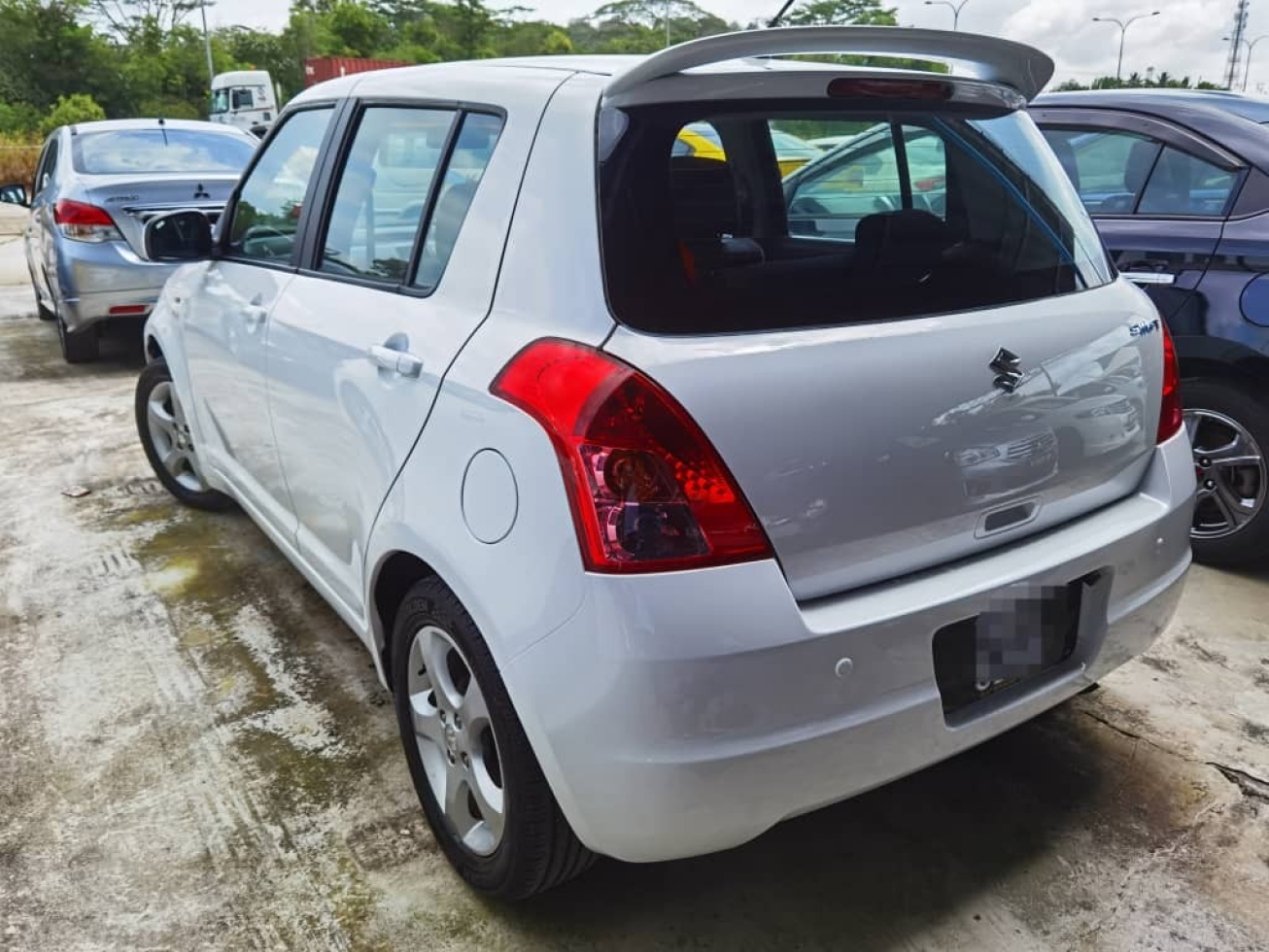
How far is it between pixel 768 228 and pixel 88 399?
5.38 m

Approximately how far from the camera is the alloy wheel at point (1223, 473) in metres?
3.48

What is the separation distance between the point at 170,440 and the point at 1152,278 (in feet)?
12.8

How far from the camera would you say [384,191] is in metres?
2.43

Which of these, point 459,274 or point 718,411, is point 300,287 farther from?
point 718,411

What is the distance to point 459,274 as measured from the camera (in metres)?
1.99

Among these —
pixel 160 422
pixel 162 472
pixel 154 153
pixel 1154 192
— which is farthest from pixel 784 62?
pixel 154 153

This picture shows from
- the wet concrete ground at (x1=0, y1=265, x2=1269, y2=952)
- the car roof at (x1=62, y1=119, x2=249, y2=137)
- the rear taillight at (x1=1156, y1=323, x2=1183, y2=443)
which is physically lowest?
the wet concrete ground at (x1=0, y1=265, x2=1269, y2=952)

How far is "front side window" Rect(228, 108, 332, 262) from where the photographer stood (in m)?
2.82

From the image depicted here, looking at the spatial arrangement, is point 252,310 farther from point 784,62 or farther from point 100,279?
point 100,279

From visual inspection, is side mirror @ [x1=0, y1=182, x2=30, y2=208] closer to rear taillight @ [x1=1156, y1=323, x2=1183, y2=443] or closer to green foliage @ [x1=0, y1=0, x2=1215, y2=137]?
rear taillight @ [x1=1156, y1=323, x2=1183, y2=443]

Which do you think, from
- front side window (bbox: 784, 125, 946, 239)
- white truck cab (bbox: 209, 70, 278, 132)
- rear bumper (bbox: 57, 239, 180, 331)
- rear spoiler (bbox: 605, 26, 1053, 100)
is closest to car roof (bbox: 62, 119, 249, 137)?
rear bumper (bbox: 57, 239, 180, 331)

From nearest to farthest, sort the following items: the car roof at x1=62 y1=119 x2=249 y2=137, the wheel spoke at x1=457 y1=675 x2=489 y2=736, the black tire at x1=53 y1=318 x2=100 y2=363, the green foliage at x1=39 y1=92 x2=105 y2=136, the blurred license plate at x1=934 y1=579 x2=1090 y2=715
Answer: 1. the blurred license plate at x1=934 y1=579 x2=1090 y2=715
2. the wheel spoke at x1=457 y1=675 x2=489 y2=736
3. the black tire at x1=53 y1=318 x2=100 y2=363
4. the car roof at x1=62 y1=119 x2=249 y2=137
5. the green foliage at x1=39 y1=92 x2=105 y2=136

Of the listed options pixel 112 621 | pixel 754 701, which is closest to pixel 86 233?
pixel 112 621

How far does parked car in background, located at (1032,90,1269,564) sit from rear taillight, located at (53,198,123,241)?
18.9 ft
